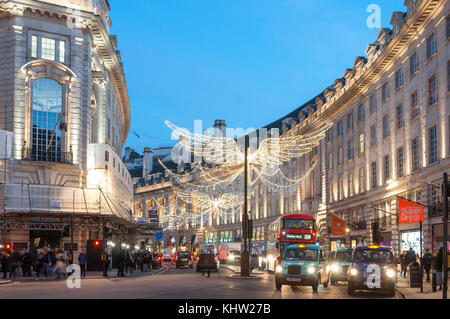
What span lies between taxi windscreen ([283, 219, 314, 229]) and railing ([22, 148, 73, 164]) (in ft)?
52.2

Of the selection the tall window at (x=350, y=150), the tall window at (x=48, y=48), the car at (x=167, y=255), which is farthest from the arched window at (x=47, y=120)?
the car at (x=167, y=255)

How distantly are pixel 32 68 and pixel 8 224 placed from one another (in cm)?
1115

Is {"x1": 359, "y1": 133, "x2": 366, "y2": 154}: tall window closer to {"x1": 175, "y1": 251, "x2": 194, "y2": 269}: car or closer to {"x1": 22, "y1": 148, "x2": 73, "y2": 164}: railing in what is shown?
{"x1": 175, "y1": 251, "x2": 194, "y2": 269}: car

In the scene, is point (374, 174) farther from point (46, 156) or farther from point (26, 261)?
point (26, 261)

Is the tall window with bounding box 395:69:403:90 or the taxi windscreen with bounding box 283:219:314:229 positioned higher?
the tall window with bounding box 395:69:403:90

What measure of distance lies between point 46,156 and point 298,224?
18.2 meters

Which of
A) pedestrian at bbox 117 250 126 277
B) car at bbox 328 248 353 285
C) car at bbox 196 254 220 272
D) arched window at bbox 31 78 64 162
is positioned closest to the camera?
car at bbox 328 248 353 285

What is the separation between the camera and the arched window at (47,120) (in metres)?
46.9

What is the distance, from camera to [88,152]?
164 ft

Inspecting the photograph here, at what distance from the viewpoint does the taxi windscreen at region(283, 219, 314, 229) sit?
45.0m

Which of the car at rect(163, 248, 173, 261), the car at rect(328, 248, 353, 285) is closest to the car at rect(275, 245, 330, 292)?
the car at rect(328, 248, 353, 285)

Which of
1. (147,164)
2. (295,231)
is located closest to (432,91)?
(295,231)
